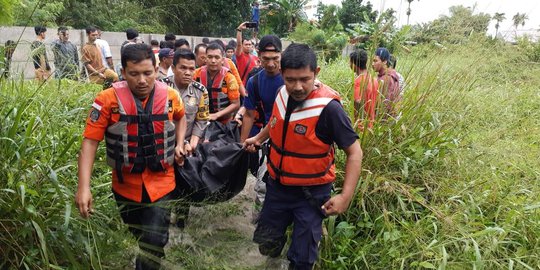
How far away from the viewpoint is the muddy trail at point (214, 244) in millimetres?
2600

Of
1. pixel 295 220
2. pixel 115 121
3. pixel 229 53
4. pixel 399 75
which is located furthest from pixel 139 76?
pixel 229 53

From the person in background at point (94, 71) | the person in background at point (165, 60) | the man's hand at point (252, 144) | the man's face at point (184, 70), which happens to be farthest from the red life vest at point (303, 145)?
the person in background at point (165, 60)

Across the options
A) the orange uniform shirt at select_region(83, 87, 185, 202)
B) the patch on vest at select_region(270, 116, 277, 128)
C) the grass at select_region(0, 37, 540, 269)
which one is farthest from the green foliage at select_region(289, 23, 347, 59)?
the orange uniform shirt at select_region(83, 87, 185, 202)

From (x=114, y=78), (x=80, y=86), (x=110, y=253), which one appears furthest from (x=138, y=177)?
(x=114, y=78)

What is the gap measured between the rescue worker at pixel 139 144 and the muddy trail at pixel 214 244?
177mm

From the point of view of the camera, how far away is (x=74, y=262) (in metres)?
2.21

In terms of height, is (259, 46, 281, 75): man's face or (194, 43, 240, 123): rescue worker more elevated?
(259, 46, 281, 75): man's face

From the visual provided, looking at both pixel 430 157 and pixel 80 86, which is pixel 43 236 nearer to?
pixel 80 86

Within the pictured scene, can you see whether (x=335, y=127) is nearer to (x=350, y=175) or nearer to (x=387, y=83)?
(x=350, y=175)

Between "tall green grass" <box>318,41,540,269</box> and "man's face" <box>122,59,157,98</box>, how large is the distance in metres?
1.58

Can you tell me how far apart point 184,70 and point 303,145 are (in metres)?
1.47

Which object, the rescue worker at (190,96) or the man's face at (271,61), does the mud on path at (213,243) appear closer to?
the rescue worker at (190,96)

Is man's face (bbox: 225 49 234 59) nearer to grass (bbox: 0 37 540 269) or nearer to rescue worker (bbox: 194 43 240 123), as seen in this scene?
rescue worker (bbox: 194 43 240 123)

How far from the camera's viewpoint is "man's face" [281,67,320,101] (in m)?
2.47
